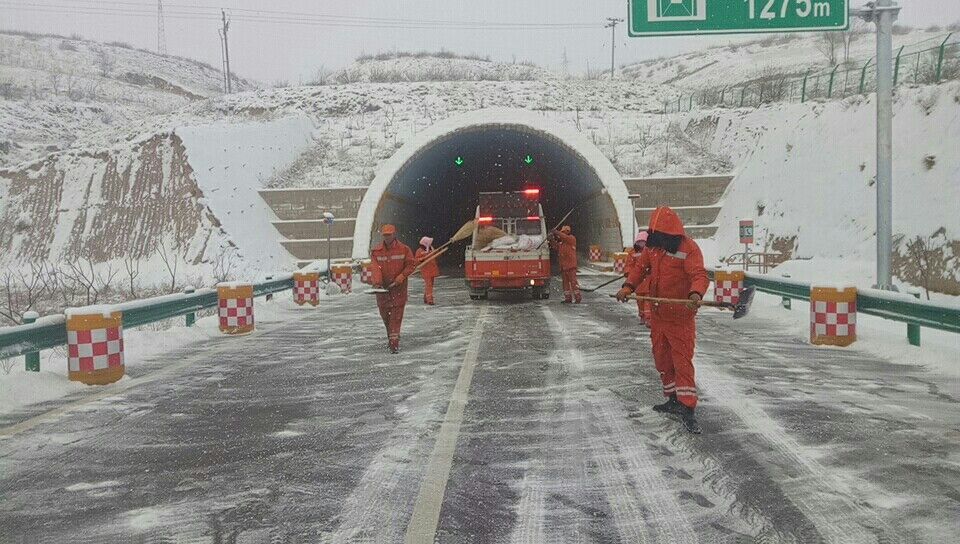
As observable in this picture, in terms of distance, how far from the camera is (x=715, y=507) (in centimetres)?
444

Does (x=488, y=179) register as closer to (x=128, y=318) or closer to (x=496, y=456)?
(x=128, y=318)

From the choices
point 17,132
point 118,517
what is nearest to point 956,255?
point 118,517

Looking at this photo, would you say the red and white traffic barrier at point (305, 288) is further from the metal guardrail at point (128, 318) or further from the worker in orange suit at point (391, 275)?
the worker in orange suit at point (391, 275)

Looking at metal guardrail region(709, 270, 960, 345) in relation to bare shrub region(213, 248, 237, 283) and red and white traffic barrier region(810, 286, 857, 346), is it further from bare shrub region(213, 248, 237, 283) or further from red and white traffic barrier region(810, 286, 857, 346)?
bare shrub region(213, 248, 237, 283)

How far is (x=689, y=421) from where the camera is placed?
6.29m

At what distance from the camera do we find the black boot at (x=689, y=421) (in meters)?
6.18

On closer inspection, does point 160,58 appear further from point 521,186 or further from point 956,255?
point 956,255

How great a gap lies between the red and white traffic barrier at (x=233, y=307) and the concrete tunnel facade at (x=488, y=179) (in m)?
17.6

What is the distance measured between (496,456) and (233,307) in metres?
9.72

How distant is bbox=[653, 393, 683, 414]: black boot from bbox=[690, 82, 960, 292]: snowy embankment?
15238 millimetres

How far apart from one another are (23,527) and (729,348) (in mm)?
9360

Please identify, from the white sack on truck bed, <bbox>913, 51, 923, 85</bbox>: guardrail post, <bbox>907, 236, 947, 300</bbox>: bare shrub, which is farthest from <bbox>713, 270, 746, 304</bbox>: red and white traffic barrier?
<bbox>913, 51, 923, 85</bbox>: guardrail post

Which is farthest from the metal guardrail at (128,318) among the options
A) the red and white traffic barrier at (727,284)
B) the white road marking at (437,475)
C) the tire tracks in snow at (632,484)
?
the red and white traffic barrier at (727,284)

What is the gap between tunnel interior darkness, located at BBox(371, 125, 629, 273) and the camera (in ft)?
114
